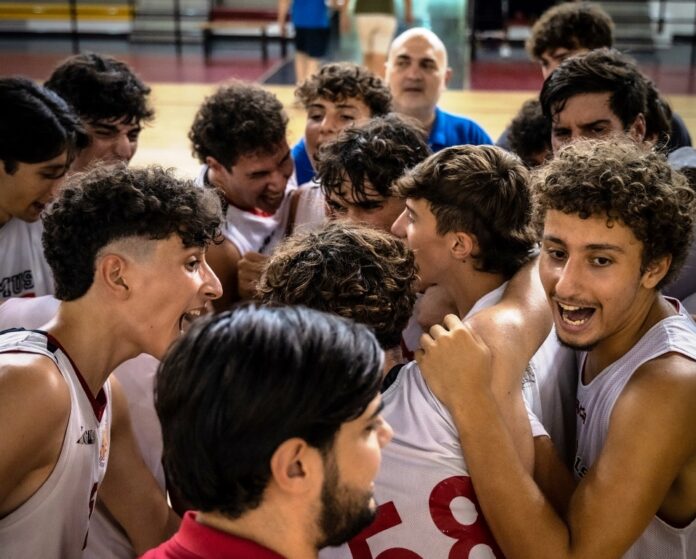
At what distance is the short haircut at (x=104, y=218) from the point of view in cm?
253

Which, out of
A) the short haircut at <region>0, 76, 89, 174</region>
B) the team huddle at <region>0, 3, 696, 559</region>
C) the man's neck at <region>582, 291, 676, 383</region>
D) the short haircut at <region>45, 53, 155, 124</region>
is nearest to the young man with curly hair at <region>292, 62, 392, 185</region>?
the short haircut at <region>45, 53, 155, 124</region>

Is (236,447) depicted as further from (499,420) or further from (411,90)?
(411,90)

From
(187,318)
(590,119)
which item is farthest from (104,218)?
(590,119)

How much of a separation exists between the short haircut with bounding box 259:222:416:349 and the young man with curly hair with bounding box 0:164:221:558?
34 centimetres

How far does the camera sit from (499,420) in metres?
2.24

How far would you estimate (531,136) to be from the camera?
4746 mm

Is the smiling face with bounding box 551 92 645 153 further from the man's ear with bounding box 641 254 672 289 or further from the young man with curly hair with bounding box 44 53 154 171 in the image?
the young man with curly hair with bounding box 44 53 154 171

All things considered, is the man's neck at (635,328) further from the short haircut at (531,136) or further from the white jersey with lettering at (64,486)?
the short haircut at (531,136)

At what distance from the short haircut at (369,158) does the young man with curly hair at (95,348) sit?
3.02 feet

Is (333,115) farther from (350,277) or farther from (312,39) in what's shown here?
(312,39)

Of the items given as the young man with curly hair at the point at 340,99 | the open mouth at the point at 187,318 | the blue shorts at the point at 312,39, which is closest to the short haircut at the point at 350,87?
the young man with curly hair at the point at 340,99

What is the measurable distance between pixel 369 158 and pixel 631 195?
132 centimetres

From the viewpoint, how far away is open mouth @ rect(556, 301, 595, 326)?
255 centimetres

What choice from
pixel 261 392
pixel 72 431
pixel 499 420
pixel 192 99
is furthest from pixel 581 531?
pixel 192 99
